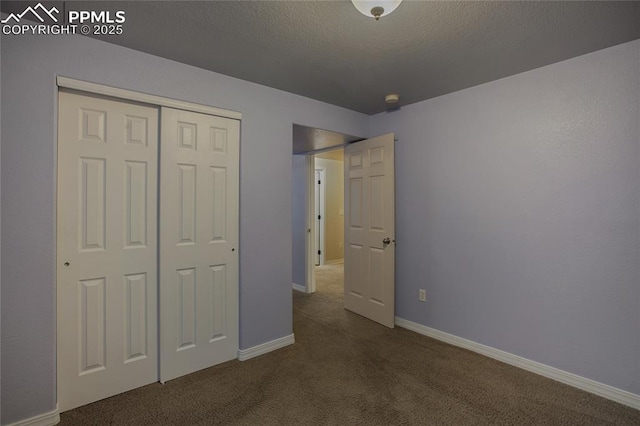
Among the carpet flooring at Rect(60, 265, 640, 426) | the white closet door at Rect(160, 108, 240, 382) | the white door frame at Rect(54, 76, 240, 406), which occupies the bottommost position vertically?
the carpet flooring at Rect(60, 265, 640, 426)

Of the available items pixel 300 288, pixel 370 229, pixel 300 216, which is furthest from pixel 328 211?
pixel 370 229

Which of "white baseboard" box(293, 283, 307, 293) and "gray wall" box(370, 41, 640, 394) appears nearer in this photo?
"gray wall" box(370, 41, 640, 394)

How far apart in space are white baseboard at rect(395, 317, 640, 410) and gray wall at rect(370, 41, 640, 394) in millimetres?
44

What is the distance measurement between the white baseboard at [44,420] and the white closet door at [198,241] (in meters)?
0.58

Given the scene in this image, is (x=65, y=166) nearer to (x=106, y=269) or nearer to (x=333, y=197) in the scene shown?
(x=106, y=269)

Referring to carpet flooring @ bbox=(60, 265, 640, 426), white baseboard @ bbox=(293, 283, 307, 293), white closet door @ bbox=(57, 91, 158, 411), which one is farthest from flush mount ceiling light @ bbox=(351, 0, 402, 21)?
white baseboard @ bbox=(293, 283, 307, 293)

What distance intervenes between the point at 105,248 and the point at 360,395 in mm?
1968

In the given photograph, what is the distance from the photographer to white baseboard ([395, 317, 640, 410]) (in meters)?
2.00

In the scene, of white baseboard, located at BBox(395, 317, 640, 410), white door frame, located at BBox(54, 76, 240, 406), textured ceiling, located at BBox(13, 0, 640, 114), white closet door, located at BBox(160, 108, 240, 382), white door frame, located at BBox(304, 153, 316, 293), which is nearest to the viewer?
textured ceiling, located at BBox(13, 0, 640, 114)

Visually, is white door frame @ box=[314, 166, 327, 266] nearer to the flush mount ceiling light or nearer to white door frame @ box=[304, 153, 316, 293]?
white door frame @ box=[304, 153, 316, 293]

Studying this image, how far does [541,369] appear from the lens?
2334 mm

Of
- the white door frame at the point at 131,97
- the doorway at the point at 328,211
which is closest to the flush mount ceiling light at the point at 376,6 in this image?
the white door frame at the point at 131,97

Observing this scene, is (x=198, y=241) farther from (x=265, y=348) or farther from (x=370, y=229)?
(x=370, y=229)

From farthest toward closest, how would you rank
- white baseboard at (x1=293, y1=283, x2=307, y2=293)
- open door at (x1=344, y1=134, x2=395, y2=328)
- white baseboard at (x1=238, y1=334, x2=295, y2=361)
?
1. white baseboard at (x1=293, y1=283, x2=307, y2=293)
2. open door at (x1=344, y1=134, x2=395, y2=328)
3. white baseboard at (x1=238, y1=334, x2=295, y2=361)
